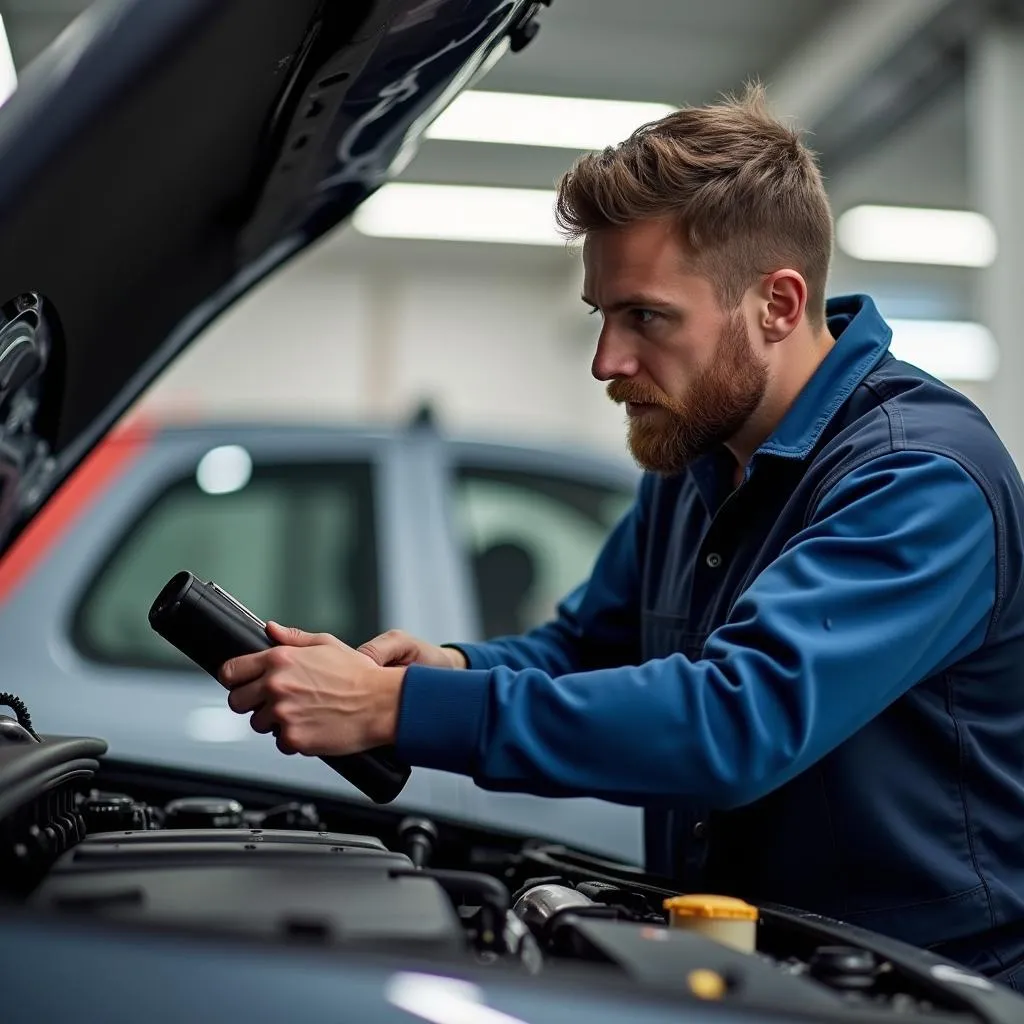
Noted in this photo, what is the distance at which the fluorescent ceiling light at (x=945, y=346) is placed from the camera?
12.7 m

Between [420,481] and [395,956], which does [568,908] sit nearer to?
[395,956]

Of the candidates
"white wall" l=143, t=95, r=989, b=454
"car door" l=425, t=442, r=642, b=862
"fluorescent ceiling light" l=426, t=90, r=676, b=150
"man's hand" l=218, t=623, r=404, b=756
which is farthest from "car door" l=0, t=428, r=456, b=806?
"white wall" l=143, t=95, r=989, b=454

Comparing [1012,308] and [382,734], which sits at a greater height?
[1012,308]

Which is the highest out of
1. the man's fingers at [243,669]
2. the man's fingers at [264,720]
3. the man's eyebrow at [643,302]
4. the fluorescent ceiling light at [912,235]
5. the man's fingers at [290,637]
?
the fluorescent ceiling light at [912,235]

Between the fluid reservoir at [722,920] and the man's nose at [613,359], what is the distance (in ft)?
2.17

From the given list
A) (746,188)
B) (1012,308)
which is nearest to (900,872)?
(746,188)

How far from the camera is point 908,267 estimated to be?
1090 centimetres

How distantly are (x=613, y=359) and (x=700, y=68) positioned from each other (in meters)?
6.65

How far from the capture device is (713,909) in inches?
47.9

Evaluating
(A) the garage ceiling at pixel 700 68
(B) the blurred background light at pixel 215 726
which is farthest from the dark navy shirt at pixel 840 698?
(A) the garage ceiling at pixel 700 68

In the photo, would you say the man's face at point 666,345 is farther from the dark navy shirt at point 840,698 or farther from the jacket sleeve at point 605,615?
the jacket sleeve at point 605,615

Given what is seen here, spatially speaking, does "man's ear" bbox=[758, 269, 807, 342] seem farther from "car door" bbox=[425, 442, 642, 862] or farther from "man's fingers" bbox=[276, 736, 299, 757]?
"car door" bbox=[425, 442, 642, 862]

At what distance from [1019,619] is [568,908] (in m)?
0.60

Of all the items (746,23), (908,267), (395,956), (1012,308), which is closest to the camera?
(395,956)
